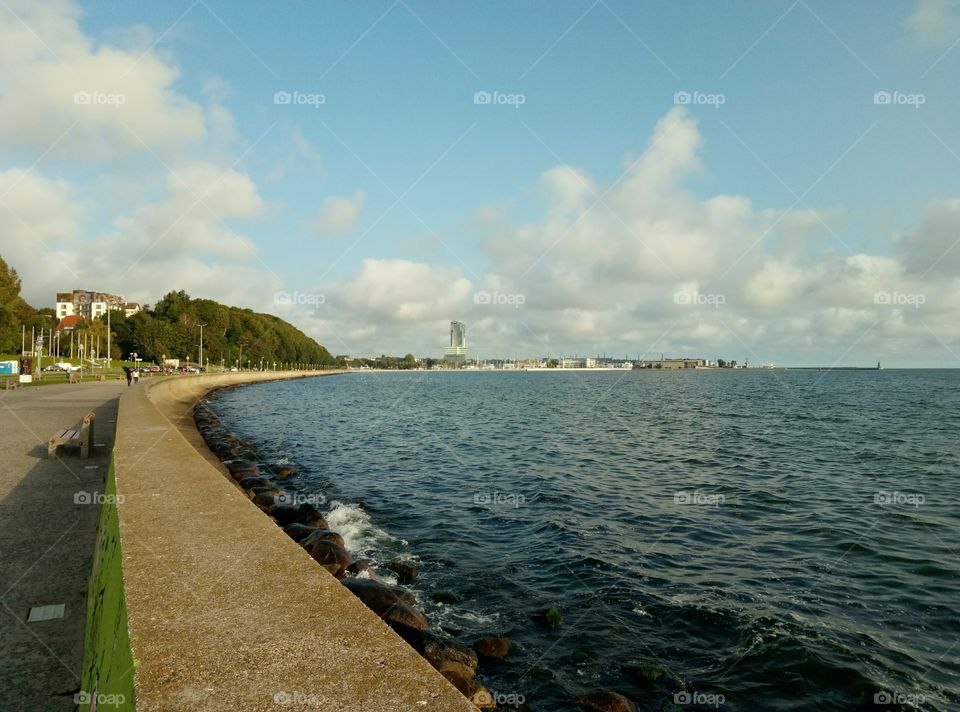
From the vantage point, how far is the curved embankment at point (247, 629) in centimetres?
331

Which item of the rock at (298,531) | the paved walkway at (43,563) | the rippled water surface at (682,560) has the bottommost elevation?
the rippled water surface at (682,560)

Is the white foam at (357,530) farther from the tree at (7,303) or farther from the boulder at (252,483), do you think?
the tree at (7,303)

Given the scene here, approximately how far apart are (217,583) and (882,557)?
13.6 meters

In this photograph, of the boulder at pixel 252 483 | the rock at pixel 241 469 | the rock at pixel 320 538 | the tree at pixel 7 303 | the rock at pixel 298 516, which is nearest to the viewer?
the rock at pixel 320 538

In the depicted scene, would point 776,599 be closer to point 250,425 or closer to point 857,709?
point 857,709

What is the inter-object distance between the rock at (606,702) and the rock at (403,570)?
4.59 meters

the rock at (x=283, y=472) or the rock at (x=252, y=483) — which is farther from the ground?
the rock at (x=252, y=483)

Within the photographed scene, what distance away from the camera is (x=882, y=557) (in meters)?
12.5

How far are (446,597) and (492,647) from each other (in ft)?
6.54

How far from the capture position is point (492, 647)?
8039 mm

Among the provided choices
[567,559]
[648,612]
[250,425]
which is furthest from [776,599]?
[250,425]

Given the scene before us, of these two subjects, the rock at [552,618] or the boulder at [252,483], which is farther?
the boulder at [252,483]

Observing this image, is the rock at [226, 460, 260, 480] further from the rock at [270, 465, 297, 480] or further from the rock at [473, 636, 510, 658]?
the rock at [473, 636, 510, 658]

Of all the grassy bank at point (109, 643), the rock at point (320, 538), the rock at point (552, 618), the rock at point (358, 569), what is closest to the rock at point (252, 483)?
the rock at point (320, 538)
